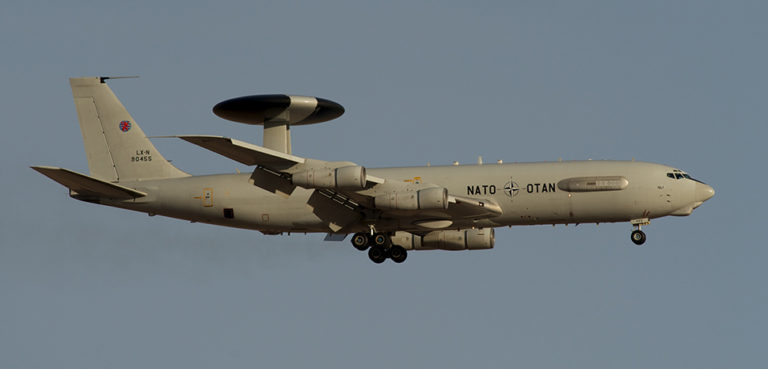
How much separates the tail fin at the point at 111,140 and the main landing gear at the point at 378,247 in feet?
32.1

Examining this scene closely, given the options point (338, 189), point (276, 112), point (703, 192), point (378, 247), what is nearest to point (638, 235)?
point (703, 192)

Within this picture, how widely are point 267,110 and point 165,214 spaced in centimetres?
786

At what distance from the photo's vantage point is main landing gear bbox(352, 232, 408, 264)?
54.1 meters

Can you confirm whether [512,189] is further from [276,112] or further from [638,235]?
[276,112]

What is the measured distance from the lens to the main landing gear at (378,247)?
177ft

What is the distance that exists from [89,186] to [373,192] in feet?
44.8

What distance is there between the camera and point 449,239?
57.4 m

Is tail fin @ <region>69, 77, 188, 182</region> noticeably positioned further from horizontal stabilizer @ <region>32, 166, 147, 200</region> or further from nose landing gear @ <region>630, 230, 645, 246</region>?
nose landing gear @ <region>630, 230, 645, 246</region>

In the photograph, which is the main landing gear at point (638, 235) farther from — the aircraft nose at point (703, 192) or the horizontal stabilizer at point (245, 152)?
the horizontal stabilizer at point (245, 152)

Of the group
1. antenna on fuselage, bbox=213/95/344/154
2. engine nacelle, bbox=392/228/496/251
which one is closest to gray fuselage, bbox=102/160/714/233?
antenna on fuselage, bbox=213/95/344/154

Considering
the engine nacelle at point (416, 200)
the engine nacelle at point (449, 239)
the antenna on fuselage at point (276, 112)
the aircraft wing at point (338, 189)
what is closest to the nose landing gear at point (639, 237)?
the aircraft wing at point (338, 189)

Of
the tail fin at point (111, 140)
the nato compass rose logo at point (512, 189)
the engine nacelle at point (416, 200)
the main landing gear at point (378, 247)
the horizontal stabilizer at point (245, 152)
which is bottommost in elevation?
the main landing gear at point (378, 247)

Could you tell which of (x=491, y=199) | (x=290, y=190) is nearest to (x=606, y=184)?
(x=491, y=199)

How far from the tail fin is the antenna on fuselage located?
19.1 feet
